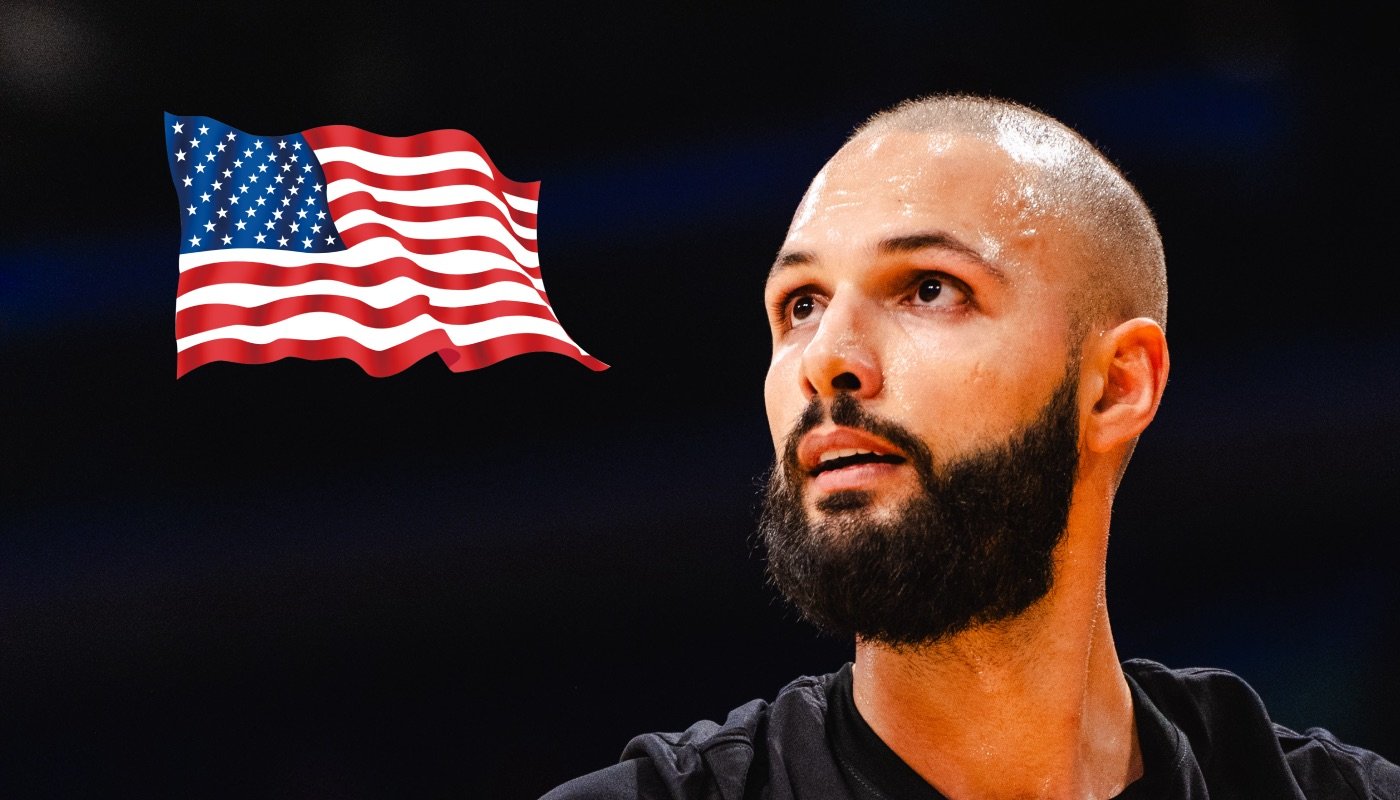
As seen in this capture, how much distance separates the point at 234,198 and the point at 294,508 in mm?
719

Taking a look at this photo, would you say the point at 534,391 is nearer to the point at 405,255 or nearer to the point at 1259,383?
the point at 405,255

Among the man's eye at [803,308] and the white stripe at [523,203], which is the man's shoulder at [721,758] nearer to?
the man's eye at [803,308]

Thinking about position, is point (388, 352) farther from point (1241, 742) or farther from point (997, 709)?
point (1241, 742)

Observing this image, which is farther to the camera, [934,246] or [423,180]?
[423,180]

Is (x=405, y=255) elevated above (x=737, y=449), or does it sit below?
above

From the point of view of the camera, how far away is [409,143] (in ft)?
9.75

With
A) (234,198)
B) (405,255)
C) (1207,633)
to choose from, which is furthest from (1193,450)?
(234,198)

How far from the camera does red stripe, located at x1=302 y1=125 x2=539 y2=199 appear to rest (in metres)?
2.94

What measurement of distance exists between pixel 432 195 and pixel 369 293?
275mm

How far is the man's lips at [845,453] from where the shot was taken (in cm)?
142

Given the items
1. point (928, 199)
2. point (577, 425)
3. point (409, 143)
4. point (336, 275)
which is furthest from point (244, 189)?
point (928, 199)

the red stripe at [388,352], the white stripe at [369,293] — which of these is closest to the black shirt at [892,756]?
the red stripe at [388,352]

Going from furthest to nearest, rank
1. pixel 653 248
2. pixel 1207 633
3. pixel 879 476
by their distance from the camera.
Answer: pixel 653 248
pixel 1207 633
pixel 879 476

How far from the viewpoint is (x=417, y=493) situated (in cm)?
292
